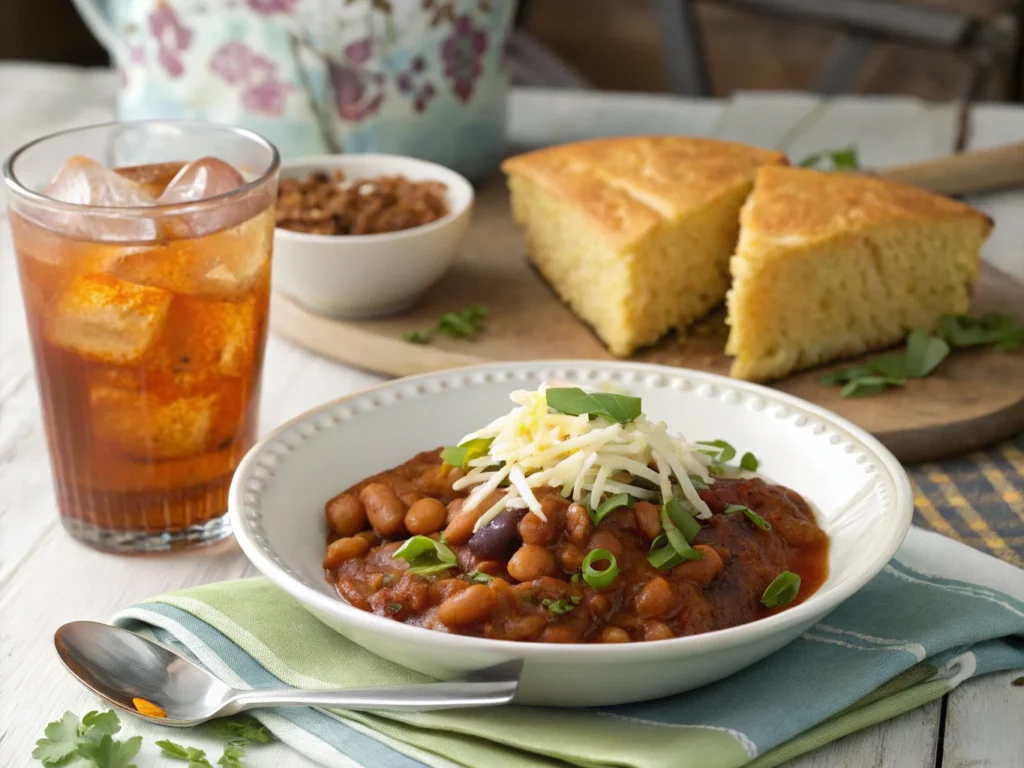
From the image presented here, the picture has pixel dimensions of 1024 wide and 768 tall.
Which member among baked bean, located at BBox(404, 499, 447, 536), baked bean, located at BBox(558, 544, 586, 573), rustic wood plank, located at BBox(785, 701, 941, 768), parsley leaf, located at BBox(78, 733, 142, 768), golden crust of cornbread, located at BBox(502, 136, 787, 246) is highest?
baked bean, located at BBox(558, 544, 586, 573)

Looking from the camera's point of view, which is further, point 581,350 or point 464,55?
point 464,55

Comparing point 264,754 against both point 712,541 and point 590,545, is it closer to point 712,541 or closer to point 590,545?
point 590,545

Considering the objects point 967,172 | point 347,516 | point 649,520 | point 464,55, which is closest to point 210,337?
point 347,516

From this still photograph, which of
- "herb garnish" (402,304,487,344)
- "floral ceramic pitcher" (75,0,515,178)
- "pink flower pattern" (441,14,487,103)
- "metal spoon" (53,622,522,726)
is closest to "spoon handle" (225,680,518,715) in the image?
"metal spoon" (53,622,522,726)

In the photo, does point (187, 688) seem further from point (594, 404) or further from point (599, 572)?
point (594, 404)

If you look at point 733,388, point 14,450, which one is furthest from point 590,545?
point 14,450

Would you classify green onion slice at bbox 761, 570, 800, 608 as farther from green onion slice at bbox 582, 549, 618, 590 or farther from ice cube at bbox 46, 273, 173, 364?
ice cube at bbox 46, 273, 173, 364
